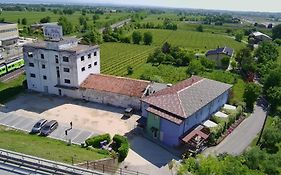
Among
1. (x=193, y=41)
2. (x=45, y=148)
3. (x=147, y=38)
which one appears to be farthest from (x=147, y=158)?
(x=193, y=41)

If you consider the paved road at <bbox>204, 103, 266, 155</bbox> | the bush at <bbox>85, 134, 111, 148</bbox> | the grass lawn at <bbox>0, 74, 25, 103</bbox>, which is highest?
the bush at <bbox>85, 134, 111, 148</bbox>

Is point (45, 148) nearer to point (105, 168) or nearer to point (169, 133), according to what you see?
point (105, 168)

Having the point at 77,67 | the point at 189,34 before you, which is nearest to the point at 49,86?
the point at 77,67

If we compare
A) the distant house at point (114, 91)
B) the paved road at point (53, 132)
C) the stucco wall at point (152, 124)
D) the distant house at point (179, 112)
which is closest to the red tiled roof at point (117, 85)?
the distant house at point (114, 91)

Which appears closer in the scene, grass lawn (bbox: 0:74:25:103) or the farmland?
grass lawn (bbox: 0:74:25:103)

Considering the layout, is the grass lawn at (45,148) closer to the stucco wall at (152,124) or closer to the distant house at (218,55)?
the stucco wall at (152,124)

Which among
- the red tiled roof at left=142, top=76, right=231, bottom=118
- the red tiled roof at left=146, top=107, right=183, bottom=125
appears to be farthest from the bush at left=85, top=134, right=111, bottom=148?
the red tiled roof at left=142, top=76, right=231, bottom=118

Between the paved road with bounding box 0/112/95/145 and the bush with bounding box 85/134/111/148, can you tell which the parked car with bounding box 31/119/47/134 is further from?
the bush with bounding box 85/134/111/148
